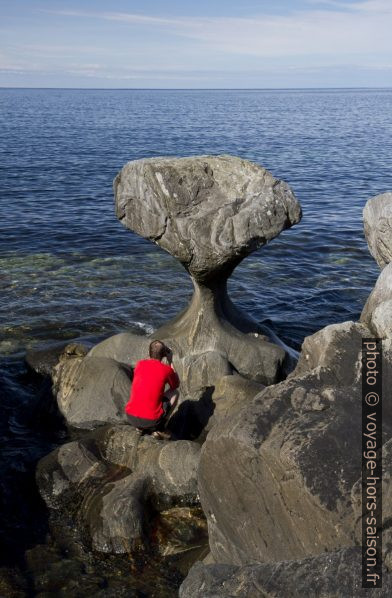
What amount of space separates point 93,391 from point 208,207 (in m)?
4.47

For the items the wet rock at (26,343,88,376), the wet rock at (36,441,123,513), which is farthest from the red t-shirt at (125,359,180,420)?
the wet rock at (26,343,88,376)

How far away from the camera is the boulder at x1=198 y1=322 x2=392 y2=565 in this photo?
26.9ft

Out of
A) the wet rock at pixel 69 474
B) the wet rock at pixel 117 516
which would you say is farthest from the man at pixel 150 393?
the wet rock at pixel 117 516

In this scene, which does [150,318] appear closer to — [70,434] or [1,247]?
[70,434]

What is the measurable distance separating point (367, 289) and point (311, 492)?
16.5 m

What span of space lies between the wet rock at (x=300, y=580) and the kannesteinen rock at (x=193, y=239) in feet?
18.5

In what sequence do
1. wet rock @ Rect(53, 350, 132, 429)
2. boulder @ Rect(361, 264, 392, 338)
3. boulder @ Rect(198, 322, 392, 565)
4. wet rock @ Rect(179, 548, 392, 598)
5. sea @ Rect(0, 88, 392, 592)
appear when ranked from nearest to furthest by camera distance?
wet rock @ Rect(179, 548, 392, 598) → boulder @ Rect(198, 322, 392, 565) → boulder @ Rect(361, 264, 392, 338) → wet rock @ Rect(53, 350, 132, 429) → sea @ Rect(0, 88, 392, 592)

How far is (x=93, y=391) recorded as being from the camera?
14188mm

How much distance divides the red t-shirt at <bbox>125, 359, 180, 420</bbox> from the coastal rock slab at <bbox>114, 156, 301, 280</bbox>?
345 cm

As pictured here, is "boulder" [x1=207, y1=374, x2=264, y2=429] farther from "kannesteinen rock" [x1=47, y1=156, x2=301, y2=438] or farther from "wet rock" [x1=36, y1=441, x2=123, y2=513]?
"wet rock" [x1=36, y1=441, x2=123, y2=513]

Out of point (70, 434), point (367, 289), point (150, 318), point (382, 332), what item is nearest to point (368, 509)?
point (382, 332)

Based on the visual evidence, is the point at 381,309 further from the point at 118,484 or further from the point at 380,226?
the point at 118,484

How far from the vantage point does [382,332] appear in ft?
38.7

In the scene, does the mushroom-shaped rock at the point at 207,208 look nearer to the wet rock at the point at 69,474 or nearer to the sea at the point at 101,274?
the sea at the point at 101,274
